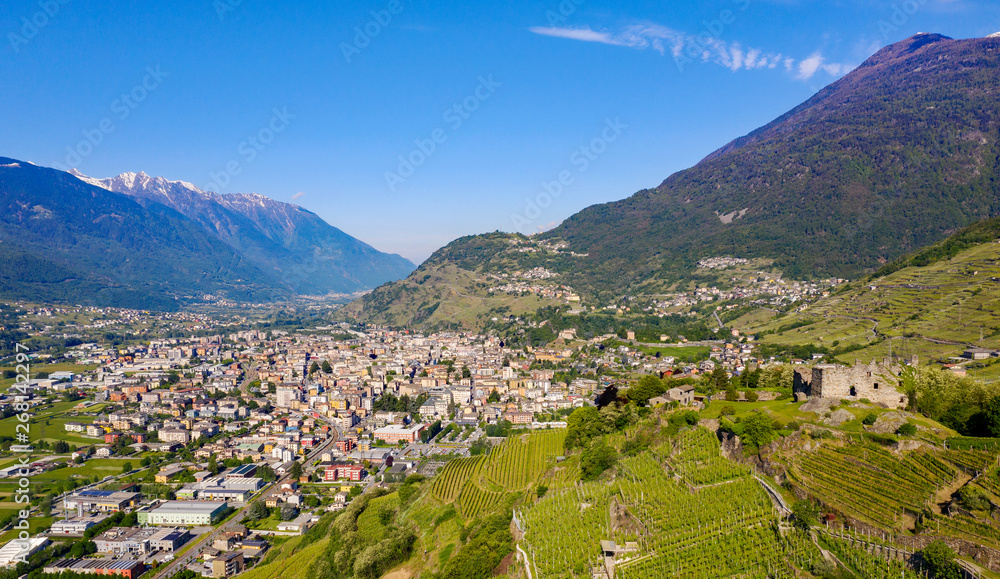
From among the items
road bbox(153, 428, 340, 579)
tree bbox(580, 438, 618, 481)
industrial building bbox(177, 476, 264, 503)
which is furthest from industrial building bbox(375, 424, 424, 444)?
tree bbox(580, 438, 618, 481)

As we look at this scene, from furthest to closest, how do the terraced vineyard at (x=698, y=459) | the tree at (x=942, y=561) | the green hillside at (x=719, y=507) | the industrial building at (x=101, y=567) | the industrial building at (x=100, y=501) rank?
1. the industrial building at (x=100, y=501)
2. the industrial building at (x=101, y=567)
3. the terraced vineyard at (x=698, y=459)
4. the green hillside at (x=719, y=507)
5. the tree at (x=942, y=561)

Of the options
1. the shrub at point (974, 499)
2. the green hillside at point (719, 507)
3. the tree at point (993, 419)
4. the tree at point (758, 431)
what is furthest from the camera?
the tree at point (758, 431)

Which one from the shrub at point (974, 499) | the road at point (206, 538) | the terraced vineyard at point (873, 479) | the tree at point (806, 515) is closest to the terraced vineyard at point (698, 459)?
the terraced vineyard at point (873, 479)

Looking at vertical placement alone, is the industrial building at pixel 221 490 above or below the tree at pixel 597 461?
below

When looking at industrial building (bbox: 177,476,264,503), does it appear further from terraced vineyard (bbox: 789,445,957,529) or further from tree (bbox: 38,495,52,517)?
terraced vineyard (bbox: 789,445,957,529)

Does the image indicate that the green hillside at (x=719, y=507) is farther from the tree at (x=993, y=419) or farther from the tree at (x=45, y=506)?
the tree at (x=45, y=506)
